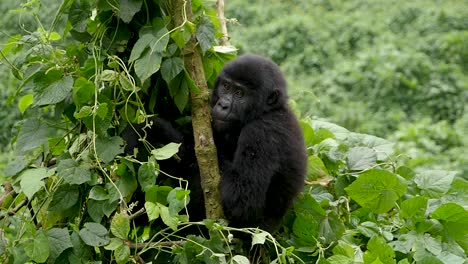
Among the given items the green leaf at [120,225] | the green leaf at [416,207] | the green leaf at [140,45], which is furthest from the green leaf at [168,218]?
the green leaf at [416,207]

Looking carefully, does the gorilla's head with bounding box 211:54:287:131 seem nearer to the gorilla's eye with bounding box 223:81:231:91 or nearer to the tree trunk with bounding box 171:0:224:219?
the gorilla's eye with bounding box 223:81:231:91

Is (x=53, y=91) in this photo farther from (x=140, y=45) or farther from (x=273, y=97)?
(x=273, y=97)

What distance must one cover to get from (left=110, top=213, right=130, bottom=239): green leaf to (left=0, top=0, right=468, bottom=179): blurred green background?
4138 mm

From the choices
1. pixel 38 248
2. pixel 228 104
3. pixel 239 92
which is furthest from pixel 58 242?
pixel 239 92

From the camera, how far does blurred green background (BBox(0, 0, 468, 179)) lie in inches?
326

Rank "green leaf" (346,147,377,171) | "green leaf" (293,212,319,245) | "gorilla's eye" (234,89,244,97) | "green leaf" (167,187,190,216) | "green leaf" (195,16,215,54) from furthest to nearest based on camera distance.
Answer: "green leaf" (346,147,377,171)
"gorilla's eye" (234,89,244,97)
"green leaf" (293,212,319,245)
"green leaf" (195,16,215,54)
"green leaf" (167,187,190,216)

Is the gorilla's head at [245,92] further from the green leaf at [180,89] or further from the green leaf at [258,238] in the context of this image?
the green leaf at [258,238]

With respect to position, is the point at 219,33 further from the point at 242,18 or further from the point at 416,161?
the point at 242,18

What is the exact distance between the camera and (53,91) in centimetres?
291

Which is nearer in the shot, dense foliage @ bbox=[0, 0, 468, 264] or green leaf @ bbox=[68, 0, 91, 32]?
dense foliage @ bbox=[0, 0, 468, 264]

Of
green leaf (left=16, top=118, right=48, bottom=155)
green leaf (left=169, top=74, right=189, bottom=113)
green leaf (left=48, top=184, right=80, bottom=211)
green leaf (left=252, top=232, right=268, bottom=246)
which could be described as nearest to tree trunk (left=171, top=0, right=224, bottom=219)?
green leaf (left=169, top=74, right=189, bottom=113)

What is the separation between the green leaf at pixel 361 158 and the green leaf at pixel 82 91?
1500mm

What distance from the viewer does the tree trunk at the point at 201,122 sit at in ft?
9.75

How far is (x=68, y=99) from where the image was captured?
2.99 metres
